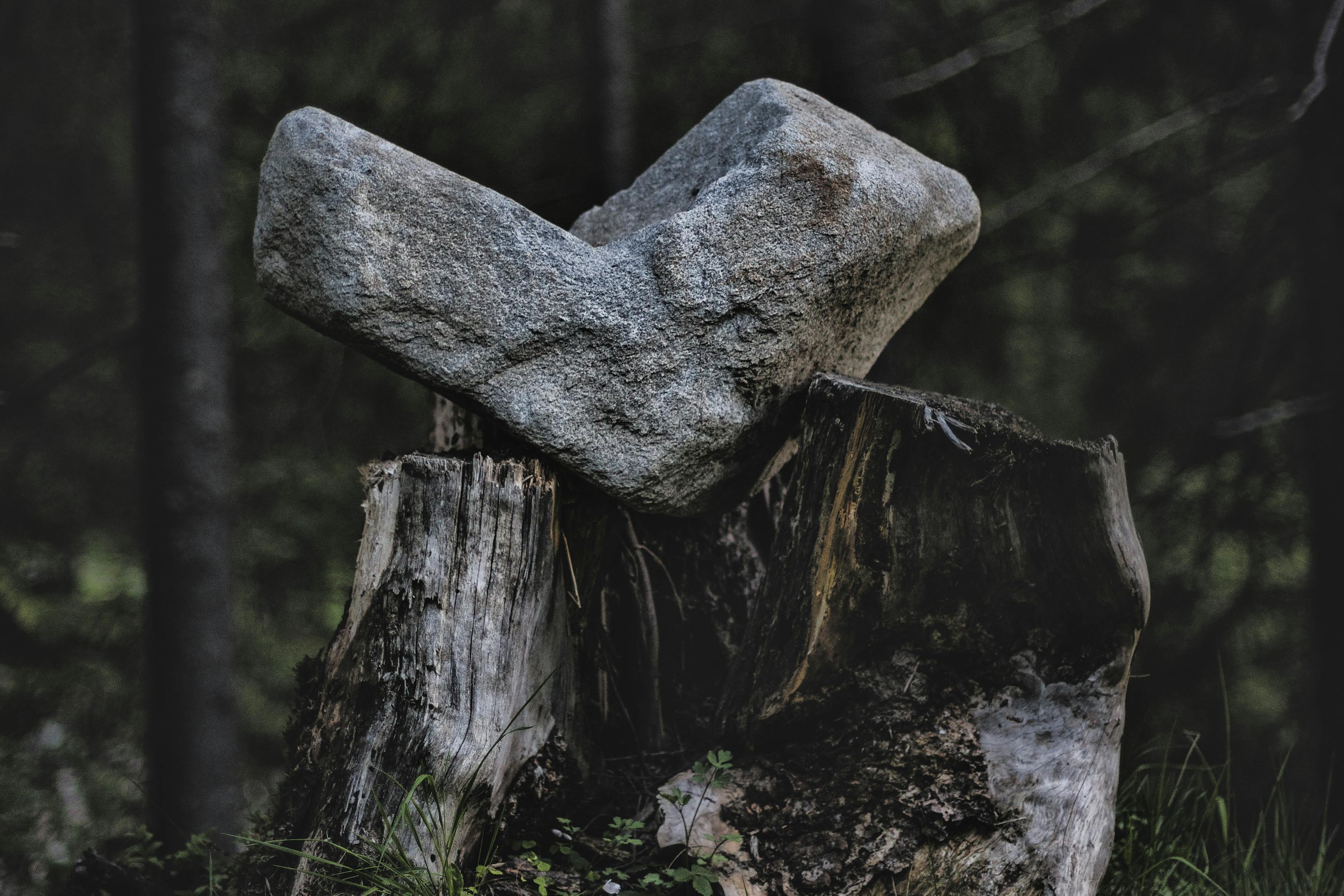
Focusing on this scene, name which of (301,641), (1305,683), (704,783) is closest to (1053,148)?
(1305,683)

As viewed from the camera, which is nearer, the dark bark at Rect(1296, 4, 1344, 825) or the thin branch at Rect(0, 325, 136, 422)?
the dark bark at Rect(1296, 4, 1344, 825)

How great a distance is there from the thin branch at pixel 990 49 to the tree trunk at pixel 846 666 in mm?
2245

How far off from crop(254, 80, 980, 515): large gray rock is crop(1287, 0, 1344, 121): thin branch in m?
2.64

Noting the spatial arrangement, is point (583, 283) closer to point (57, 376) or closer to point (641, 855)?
point (641, 855)

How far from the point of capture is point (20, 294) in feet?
16.6

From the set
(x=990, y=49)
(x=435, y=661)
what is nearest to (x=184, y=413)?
(x=435, y=661)

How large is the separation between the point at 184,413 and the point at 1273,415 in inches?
174

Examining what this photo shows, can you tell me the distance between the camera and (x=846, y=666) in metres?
2.03

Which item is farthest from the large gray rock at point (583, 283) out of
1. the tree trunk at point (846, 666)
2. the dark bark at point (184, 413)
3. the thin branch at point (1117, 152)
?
the thin branch at point (1117, 152)

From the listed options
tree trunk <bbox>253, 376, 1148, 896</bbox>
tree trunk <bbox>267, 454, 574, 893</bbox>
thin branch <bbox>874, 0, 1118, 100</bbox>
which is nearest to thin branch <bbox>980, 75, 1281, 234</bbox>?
thin branch <bbox>874, 0, 1118, 100</bbox>

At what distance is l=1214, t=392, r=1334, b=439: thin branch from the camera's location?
3.70m

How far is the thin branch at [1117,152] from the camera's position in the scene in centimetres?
409

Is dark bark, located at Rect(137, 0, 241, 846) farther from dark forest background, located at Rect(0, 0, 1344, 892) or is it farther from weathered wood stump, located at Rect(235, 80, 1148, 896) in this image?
weathered wood stump, located at Rect(235, 80, 1148, 896)

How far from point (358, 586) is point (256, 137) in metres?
3.93
